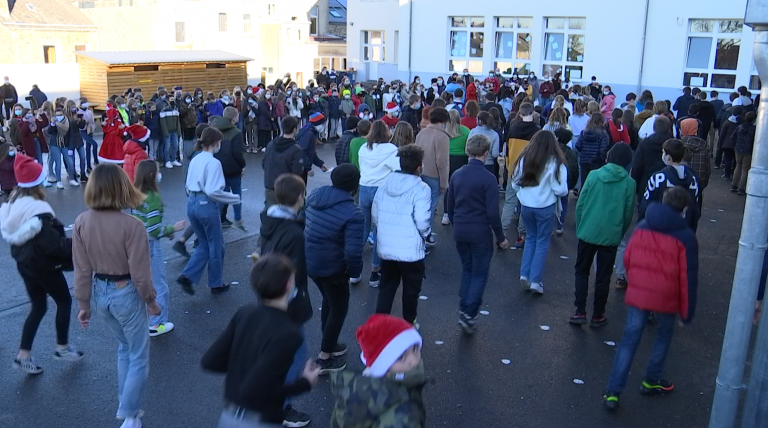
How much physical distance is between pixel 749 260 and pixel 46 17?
38.9 m

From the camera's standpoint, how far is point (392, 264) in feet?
18.9

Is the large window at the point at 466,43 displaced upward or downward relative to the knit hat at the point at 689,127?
upward

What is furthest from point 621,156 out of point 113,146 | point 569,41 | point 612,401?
point 569,41

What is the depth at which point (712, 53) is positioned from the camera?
22.5 metres

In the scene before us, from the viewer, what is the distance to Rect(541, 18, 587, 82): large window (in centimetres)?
2584

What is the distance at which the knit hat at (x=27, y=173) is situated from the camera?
493 centimetres

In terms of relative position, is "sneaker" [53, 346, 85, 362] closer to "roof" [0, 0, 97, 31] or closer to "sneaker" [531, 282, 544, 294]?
"sneaker" [531, 282, 544, 294]

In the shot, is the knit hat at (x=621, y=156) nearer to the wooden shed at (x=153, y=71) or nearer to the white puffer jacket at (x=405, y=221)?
the white puffer jacket at (x=405, y=221)

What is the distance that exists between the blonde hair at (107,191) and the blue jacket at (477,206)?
2.97 meters

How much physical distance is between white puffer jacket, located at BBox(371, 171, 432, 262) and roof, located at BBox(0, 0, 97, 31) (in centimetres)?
3411

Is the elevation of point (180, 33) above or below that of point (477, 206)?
above

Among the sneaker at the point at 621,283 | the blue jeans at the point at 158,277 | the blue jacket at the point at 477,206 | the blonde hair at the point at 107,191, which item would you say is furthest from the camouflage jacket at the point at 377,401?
the sneaker at the point at 621,283

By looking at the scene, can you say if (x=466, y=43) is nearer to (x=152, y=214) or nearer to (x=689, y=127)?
(x=689, y=127)

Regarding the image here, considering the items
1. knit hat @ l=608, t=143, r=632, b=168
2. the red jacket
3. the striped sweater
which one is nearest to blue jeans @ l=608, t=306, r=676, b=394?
knit hat @ l=608, t=143, r=632, b=168
